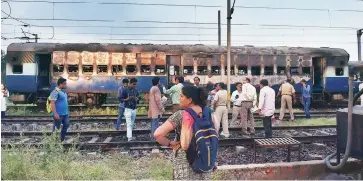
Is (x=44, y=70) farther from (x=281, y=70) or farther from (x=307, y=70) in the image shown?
(x=307, y=70)

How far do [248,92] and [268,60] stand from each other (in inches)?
334

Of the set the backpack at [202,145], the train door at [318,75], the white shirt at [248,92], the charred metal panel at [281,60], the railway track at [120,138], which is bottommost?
the railway track at [120,138]

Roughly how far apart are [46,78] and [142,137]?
394 inches

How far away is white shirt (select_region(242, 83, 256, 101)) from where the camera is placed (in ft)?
27.6

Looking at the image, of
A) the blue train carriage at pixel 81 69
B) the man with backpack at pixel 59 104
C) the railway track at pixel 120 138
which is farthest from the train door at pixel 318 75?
the man with backpack at pixel 59 104

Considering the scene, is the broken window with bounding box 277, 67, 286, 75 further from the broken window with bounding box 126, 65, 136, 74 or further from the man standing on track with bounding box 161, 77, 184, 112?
the man standing on track with bounding box 161, 77, 184, 112

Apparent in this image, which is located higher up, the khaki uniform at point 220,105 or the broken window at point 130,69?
the broken window at point 130,69

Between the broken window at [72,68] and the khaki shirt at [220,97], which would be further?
the broken window at [72,68]

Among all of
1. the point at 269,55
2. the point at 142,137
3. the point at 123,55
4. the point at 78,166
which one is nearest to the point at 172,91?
the point at 142,137

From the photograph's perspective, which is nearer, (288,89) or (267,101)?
(267,101)

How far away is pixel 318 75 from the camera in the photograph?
1769 centimetres

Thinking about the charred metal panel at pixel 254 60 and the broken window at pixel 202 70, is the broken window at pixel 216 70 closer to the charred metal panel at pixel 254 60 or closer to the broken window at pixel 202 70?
the broken window at pixel 202 70

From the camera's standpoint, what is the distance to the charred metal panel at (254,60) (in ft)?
52.8

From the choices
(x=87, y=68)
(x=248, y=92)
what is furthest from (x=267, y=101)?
(x=87, y=68)
